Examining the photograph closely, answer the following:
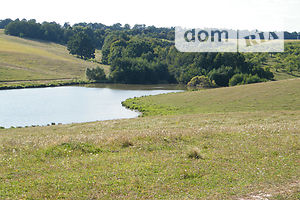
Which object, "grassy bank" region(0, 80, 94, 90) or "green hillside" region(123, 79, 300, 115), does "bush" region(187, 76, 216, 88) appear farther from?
"green hillside" region(123, 79, 300, 115)

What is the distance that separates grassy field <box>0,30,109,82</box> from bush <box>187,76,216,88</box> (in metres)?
43.0

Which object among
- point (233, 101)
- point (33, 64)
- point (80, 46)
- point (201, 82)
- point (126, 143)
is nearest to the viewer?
point (126, 143)

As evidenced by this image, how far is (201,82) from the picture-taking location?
4616 inches

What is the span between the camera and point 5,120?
5584cm

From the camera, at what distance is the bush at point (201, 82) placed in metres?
116

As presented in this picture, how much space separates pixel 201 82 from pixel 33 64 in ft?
236

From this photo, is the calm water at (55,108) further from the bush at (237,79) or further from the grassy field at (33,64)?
the bush at (237,79)

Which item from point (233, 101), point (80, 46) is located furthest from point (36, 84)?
point (80, 46)

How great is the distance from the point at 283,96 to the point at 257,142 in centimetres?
4390

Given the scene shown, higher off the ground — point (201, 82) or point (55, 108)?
point (201, 82)

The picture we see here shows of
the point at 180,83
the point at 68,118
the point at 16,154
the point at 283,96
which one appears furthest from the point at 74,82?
the point at 16,154

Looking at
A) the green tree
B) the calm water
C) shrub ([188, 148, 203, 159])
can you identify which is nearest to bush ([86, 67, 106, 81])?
the calm water

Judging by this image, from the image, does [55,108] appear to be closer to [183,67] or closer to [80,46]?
[183,67]

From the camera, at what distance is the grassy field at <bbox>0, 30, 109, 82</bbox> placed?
414ft
